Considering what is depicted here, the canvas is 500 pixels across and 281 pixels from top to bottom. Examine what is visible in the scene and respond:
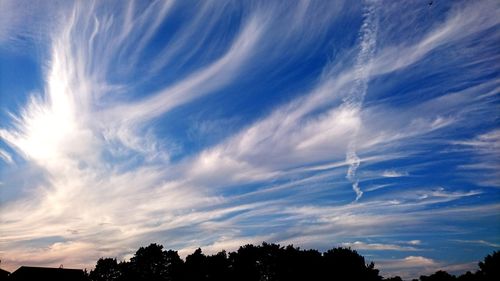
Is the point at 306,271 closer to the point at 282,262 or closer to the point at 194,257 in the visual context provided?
the point at 282,262

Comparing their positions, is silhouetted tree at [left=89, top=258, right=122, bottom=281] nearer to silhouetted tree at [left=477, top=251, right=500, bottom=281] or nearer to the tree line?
the tree line

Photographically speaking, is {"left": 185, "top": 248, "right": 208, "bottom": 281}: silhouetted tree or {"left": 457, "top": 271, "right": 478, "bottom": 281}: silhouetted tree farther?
{"left": 185, "top": 248, "right": 208, "bottom": 281}: silhouetted tree

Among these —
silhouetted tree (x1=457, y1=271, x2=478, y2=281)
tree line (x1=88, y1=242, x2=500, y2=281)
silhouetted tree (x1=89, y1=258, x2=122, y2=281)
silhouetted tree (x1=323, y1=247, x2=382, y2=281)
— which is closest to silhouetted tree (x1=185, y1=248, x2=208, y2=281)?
tree line (x1=88, y1=242, x2=500, y2=281)

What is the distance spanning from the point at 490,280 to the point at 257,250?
64009mm

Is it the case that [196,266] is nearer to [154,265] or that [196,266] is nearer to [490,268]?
[154,265]

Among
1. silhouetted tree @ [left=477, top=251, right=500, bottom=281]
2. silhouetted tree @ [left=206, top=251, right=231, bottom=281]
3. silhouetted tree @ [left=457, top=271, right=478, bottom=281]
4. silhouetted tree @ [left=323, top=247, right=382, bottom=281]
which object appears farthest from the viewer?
silhouetted tree @ [left=206, top=251, right=231, bottom=281]

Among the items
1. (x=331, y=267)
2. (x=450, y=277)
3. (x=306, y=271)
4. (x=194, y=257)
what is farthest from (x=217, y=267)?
(x=450, y=277)

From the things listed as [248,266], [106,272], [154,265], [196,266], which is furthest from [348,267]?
[106,272]

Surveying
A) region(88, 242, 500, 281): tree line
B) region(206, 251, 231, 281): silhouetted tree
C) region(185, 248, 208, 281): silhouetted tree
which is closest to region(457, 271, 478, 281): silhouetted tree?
region(88, 242, 500, 281): tree line

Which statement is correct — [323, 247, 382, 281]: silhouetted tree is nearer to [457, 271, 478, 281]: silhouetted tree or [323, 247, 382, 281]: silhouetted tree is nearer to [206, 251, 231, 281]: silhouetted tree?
[457, 271, 478, 281]: silhouetted tree

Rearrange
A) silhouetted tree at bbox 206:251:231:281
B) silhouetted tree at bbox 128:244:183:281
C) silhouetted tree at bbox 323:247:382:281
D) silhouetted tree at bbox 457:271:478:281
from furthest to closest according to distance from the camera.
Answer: silhouetted tree at bbox 128:244:183:281 < silhouetted tree at bbox 206:251:231:281 < silhouetted tree at bbox 323:247:382:281 < silhouetted tree at bbox 457:271:478:281

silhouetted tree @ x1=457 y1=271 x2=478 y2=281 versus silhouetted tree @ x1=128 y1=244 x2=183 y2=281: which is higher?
silhouetted tree @ x1=128 y1=244 x2=183 y2=281

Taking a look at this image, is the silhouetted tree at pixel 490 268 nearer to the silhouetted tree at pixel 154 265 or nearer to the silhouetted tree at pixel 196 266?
the silhouetted tree at pixel 196 266

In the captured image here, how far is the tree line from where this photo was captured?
101 metres
